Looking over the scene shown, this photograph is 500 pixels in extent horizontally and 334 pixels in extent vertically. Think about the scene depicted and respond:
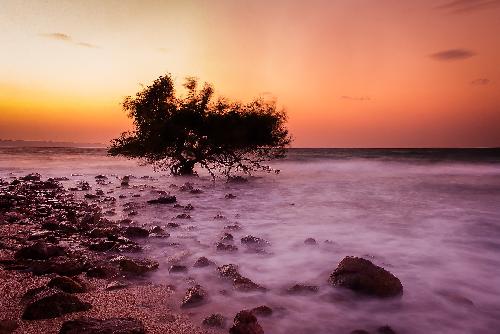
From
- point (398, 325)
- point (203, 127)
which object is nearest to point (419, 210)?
point (398, 325)

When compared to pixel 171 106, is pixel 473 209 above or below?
below

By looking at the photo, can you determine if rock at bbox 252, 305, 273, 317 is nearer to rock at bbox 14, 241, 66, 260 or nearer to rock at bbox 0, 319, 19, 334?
rock at bbox 0, 319, 19, 334

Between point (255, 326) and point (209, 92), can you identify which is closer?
point (255, 326)

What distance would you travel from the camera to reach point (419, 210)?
45.3 ft

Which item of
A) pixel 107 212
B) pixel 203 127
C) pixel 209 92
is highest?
pixel 209 92

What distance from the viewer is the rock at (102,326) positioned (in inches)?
137

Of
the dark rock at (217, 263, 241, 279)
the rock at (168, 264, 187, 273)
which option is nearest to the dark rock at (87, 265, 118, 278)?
the rock at (168, 264, 187, 273)

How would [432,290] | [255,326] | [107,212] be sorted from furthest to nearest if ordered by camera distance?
[107,212] → [432,290] → [255,326]

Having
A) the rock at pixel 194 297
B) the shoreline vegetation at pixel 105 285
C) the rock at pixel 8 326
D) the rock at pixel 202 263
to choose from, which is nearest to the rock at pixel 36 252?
the shoreline vegetation at pixel 105 285

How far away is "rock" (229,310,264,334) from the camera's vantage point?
12.7ft

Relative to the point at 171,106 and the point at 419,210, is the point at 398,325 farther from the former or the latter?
the point at 171,106

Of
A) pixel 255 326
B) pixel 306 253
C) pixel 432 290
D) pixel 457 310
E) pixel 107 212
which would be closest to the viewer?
pixel 255 326

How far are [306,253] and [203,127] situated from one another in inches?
744

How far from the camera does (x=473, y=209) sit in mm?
14484
